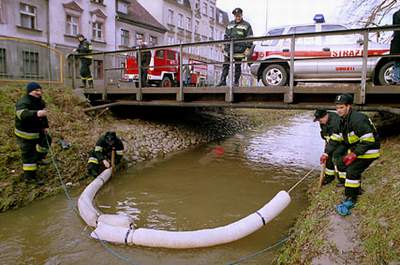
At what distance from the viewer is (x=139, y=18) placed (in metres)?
28.5

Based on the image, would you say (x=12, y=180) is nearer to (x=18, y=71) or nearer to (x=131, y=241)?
(x=131, y=241)

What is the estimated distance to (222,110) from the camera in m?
17.4

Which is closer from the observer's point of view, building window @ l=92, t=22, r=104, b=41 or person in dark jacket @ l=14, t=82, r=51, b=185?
person in dark jacket @ l=14, t=82, r=51, b=185

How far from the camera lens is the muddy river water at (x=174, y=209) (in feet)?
13.6

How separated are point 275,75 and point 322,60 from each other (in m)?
1.25

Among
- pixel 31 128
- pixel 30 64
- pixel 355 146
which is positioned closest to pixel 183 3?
pixel 30 64

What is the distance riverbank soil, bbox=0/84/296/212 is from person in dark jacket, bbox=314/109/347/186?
195 inches

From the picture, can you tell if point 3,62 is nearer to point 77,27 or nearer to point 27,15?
point 27,15

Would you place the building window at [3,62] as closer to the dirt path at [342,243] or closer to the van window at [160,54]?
the van window at [160,54]

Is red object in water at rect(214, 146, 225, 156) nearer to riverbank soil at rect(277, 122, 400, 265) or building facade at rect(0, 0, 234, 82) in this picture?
building facade at rect(0, 0, 234, 82)

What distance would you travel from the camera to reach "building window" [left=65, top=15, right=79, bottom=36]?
21.3 meters

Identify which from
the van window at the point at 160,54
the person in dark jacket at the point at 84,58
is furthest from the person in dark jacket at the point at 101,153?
the van window at the point at 160,54

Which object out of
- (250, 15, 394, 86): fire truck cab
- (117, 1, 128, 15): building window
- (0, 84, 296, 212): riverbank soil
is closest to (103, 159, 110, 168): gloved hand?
(0, 84, 296, 212): riverbank soil

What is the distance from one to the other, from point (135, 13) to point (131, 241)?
27.9m
